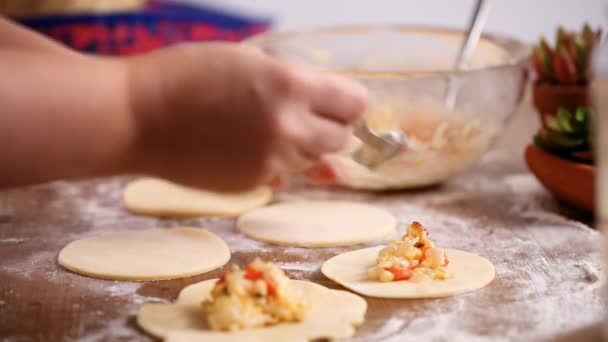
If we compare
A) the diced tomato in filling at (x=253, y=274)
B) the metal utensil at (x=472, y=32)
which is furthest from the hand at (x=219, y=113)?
the metal utensil at (x=472, y=32)

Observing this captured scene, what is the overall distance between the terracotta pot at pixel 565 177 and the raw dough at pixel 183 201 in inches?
20.3

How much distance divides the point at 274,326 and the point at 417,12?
2619mm

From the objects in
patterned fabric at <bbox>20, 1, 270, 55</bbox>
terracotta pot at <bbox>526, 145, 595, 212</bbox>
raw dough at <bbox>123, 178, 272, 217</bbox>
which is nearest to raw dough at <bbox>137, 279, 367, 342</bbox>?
raw dough at <bbox>123, 178, 272, 217</bbox>

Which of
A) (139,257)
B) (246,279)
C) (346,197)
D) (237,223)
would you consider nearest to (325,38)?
(346,197)

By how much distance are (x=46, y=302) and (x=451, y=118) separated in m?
0.84

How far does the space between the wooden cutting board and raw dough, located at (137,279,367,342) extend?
0.07 feet

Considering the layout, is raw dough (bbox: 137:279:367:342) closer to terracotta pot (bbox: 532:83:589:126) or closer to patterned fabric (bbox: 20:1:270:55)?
terracotta pot (bbox: 532:83:589:126)

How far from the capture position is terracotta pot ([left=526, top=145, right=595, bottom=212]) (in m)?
1.57

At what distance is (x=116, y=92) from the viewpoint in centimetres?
104

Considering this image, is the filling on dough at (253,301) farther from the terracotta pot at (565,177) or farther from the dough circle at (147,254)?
the terracotta pot at (565,177)

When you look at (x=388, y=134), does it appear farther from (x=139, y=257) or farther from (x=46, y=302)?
(x=46, y=302)

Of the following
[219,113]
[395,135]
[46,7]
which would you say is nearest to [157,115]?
[219,113]

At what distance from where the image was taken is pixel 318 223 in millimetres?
1573

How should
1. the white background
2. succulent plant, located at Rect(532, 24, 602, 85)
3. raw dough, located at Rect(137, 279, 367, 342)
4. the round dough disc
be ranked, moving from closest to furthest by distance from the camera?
raw dough, located at Rect(137, 279, 367, 342) < the round dough disc < succulent plant, located at Rect(532, 24, 602, 85) < the white background
